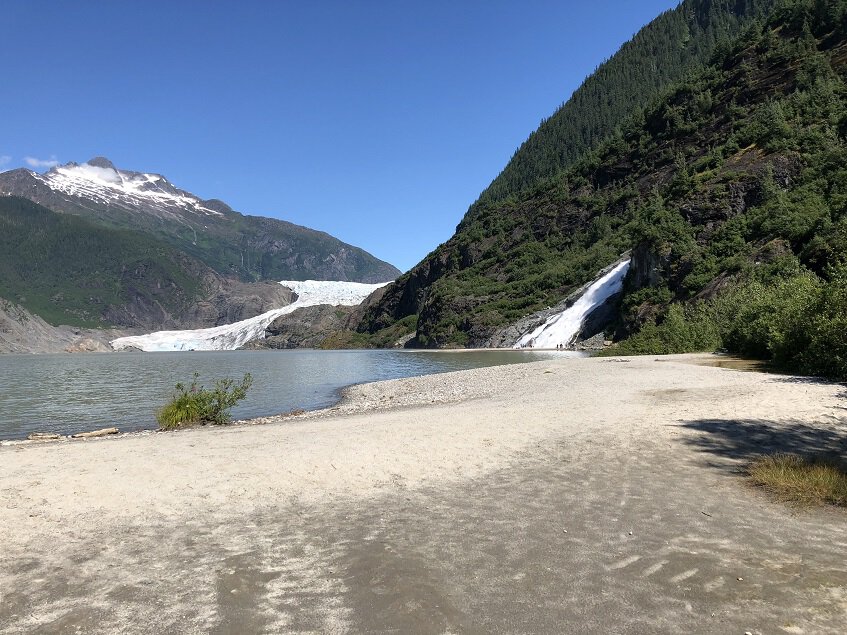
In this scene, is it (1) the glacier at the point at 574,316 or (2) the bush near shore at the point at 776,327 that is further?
(1) the glacier at the point at 574,316

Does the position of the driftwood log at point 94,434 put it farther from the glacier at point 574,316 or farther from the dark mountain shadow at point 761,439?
the glacier at point 574,316

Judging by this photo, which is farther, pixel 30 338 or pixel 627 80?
pixel 627 80

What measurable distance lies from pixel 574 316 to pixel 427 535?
260ft

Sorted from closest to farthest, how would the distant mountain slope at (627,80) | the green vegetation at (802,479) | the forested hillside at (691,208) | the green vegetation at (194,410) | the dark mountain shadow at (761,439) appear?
the green vegetation at (802,479), the dark mountain shadow at (761,439), the green vegetation at (194,410), the forested hillside at (691,208), the distant mountain slope at (627,80)

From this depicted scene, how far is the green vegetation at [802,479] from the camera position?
6754mm

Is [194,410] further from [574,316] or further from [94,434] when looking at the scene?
[574,316]

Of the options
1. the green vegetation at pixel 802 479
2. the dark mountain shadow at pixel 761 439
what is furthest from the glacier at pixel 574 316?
the green vegetation at pixel 802 479

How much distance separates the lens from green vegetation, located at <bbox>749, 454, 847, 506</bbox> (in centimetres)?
675

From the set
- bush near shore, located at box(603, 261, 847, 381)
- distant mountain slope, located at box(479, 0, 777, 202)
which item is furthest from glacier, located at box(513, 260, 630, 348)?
distant mountain slope, located at box(479, 0, 777, 202)

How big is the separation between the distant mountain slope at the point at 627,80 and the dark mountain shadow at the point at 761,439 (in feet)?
507

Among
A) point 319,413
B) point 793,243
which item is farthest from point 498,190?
point 319,413

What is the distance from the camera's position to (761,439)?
34.2 ft

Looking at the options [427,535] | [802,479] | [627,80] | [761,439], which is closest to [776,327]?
[761,439]

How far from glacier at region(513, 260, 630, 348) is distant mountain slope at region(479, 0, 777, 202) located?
84289 millimetres
